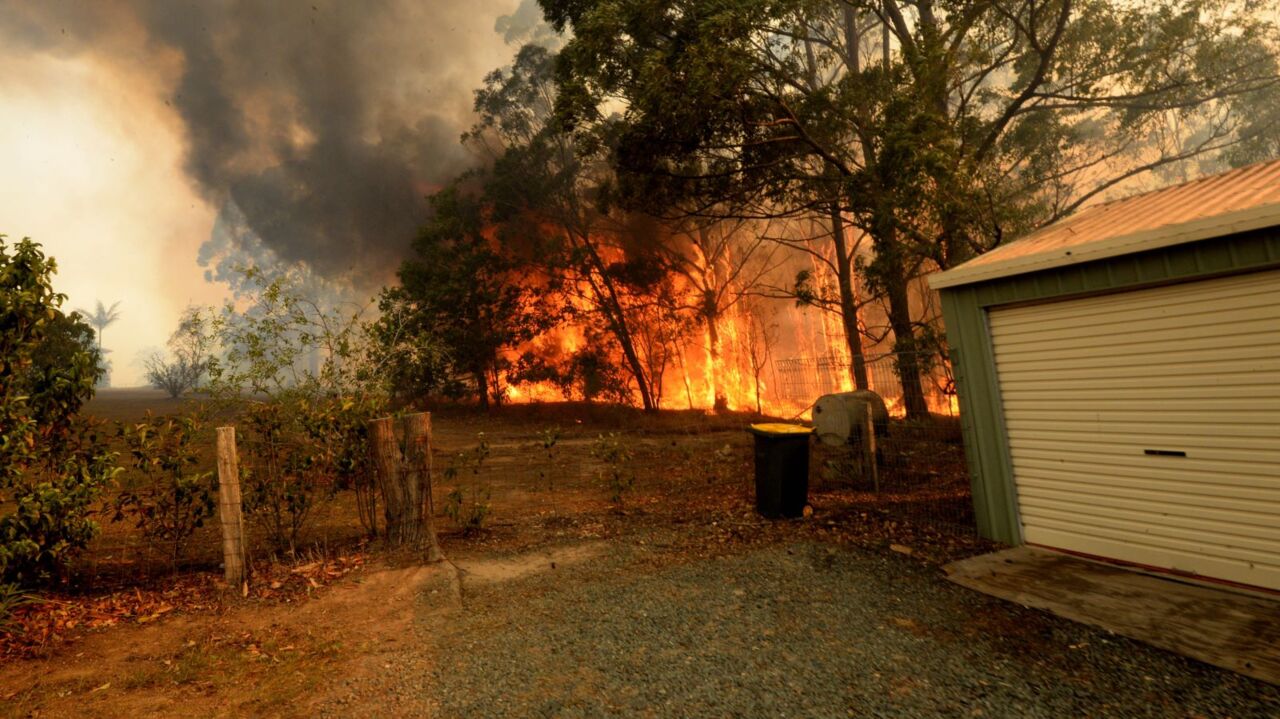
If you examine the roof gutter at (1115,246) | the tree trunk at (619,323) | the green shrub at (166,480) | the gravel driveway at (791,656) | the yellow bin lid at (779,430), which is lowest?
the gravel driveway at (791,656)

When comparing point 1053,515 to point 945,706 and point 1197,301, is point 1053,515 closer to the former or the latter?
point 1197,301

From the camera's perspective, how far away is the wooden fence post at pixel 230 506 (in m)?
5.31

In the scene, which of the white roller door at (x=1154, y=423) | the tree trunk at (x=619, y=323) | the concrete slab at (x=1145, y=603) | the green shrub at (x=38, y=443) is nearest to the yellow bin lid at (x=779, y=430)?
the white roller door at (x=1154, y=423)

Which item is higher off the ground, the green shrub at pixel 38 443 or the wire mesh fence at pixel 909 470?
the green shrub at pixel 38 443

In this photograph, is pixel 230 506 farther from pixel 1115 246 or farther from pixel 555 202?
pixel 555 202

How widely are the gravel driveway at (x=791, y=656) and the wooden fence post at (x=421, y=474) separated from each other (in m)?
0.95

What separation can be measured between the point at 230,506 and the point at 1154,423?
7.76 m

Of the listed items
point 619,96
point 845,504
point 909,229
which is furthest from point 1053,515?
point 619,96

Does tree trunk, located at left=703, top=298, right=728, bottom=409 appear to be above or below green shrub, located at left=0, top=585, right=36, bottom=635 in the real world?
above

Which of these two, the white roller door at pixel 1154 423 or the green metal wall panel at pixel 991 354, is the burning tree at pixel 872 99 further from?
the white roller door at pixel 1154 423

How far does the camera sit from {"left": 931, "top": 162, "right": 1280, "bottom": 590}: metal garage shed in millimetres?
4461

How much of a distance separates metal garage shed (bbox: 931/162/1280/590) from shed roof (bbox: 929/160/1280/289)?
2 cm

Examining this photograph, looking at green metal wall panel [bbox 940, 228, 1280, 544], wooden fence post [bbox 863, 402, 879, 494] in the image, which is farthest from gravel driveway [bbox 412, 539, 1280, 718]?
wooden fence post [bbox 863, 402, 879, 494]

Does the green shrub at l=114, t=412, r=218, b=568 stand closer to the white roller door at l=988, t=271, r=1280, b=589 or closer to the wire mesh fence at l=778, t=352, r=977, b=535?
the wire mesh fence at l=778, t=352, r=977, b=535
